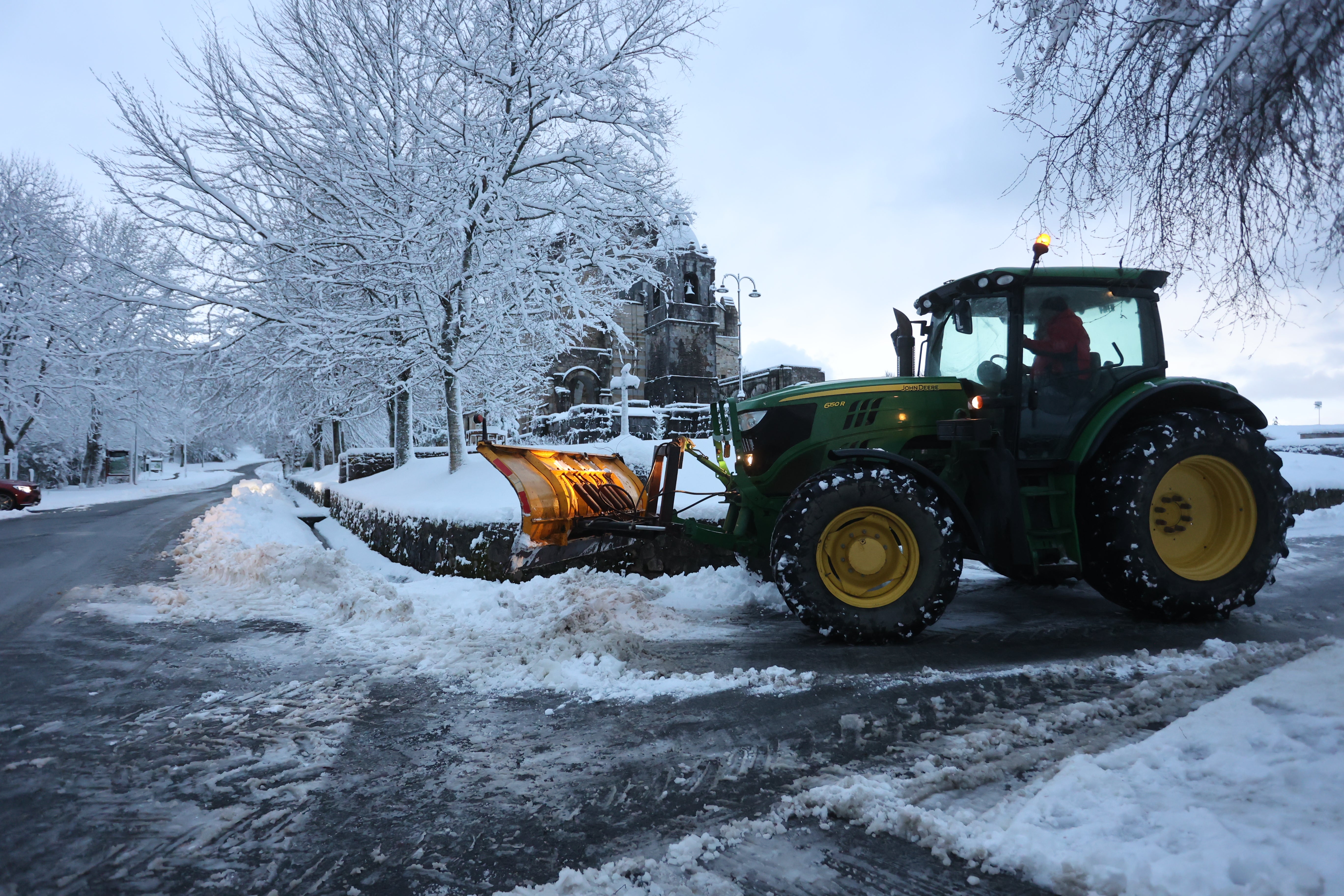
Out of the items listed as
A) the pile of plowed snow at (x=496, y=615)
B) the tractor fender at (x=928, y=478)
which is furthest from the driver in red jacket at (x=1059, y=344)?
the pile of plowed snow at (x=496, y=615)

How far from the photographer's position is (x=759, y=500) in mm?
5242

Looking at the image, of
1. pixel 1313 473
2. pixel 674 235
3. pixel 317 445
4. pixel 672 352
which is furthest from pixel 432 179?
pixel 672 352

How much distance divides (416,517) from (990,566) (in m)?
6.00

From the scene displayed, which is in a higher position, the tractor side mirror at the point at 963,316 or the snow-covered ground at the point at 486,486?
the tractor side mirror at the point at 963,316

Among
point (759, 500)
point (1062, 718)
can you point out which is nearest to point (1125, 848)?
point (1062, 718)

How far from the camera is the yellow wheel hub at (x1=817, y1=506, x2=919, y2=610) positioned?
4.48 metres

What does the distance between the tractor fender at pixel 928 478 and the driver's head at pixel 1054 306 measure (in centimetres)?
153

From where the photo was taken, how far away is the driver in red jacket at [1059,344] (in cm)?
510

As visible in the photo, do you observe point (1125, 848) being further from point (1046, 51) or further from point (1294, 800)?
point (1046, 51)

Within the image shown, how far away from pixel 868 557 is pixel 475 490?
6029mm

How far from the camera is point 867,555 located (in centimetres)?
452

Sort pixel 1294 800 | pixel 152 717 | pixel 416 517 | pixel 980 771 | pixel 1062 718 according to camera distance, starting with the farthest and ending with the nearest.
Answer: pixel 416 517
pixel 152 717
pixel 1062 718
pixel 980 771
pixel 1294 800

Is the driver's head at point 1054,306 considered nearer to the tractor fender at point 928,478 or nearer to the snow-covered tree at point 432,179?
the tractor fender at point 928,478

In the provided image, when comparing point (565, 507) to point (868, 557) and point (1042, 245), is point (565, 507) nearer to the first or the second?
point (868, 557)
